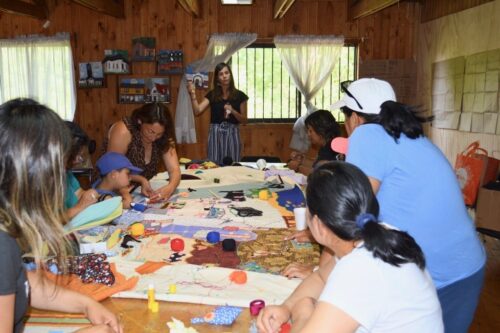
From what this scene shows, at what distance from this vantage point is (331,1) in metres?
6.06

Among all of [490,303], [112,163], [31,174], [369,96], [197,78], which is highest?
[197,78]

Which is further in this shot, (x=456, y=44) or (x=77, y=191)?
(x=456, y=44)

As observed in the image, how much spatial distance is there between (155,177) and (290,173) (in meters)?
1.00

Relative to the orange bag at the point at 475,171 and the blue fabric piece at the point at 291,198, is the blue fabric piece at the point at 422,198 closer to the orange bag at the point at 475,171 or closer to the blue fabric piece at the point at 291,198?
the blue fabric piece at the point at 291,198

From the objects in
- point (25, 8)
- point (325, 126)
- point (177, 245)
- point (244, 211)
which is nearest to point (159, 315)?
point (177, 245)

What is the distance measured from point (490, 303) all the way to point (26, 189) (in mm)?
2968

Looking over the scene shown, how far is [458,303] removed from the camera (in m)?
1.46

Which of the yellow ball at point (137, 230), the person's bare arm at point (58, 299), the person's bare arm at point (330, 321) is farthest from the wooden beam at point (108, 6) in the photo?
the person's bare arm at point (330, 321)

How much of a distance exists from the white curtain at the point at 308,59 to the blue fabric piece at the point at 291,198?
9.93 ft

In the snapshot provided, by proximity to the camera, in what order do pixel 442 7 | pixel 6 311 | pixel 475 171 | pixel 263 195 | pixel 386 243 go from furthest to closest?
pixel 442 7
pixel 475 171
pixel 263 195
pixel 386 243
pixel 6 311

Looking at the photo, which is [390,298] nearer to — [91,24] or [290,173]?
[290,173]

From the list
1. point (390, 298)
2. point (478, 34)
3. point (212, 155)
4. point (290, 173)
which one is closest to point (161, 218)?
point (290, 173)

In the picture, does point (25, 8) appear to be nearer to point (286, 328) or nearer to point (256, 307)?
point (256, 307)

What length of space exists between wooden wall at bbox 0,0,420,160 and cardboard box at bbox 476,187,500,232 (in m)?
2.74
